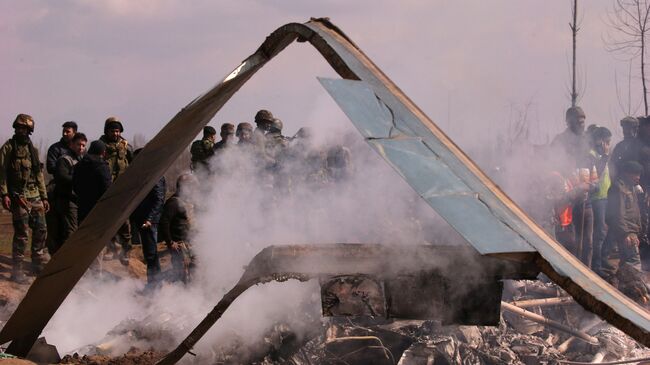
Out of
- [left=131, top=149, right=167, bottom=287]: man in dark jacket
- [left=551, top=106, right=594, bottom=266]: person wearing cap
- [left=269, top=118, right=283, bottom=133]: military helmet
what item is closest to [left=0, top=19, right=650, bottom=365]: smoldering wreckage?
[left=551, top=106, right=594, bottom=266]: person wearing cap

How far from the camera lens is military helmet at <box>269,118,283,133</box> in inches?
425

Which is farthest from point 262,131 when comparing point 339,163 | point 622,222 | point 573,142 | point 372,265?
point 372,265

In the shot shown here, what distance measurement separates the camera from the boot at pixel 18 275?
30.6 feet

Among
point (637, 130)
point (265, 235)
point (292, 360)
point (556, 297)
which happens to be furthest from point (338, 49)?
point (637, 130)

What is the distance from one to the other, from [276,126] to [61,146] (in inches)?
122

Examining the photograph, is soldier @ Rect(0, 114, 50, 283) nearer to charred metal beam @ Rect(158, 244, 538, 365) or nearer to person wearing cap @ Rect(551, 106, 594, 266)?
charred metal beam @ Rect(158, 244, 538, 365)

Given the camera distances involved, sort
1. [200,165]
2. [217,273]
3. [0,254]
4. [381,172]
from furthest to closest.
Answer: [0,254] < [200,165] < [381,172] < [217,273]

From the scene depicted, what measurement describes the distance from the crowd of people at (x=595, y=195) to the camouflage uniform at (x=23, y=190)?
7.06 meters

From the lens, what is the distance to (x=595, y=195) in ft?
34.3

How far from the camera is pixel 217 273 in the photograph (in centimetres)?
743

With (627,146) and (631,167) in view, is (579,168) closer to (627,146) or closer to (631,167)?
(631,167)

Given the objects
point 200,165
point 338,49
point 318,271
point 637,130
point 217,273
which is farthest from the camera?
point 637,130

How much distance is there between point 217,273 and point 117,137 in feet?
12.6

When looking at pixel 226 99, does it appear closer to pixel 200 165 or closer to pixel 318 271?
pixel 318 271
